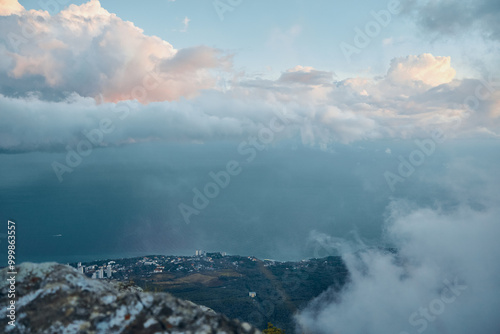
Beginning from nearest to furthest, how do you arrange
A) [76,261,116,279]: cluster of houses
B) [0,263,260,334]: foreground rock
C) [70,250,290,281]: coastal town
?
[0,263,260,334]: foreground rock, [76,261,116,279]: cluster of houses, [70,250,290,281]: coastal town

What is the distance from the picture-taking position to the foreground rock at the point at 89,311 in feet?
18.4

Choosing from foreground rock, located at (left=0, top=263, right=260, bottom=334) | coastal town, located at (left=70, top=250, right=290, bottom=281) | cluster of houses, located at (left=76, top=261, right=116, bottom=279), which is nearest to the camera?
foreground rock, located at (left=0, top=263, right=260, bottom=334)

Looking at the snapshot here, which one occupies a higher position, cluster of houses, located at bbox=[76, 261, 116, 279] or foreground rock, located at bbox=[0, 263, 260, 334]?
cluster of houses, located at bbox=[76, 261, 116, 279]

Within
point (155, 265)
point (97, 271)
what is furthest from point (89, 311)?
point (155, 265)

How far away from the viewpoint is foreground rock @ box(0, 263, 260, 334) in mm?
5609

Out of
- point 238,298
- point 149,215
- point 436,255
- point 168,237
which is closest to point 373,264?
point 436,255

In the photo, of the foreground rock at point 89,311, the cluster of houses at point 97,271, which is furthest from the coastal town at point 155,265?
the foreground rock at point 89,311

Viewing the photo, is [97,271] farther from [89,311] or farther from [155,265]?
[89,311]

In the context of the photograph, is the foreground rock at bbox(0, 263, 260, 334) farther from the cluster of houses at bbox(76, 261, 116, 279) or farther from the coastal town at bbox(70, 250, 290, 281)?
the coastal town at bbox(70, 250, 290, 281)

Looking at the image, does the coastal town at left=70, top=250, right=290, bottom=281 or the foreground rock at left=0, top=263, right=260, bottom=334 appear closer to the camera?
the foreground rock at left=0, top=263, right=260, bottom=334

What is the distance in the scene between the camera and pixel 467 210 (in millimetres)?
161875

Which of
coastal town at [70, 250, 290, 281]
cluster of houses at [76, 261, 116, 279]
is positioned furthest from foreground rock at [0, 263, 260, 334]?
coastal town at [70, 250, 290, 281]

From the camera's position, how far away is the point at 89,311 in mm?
5848

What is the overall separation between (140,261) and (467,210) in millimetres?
191865
